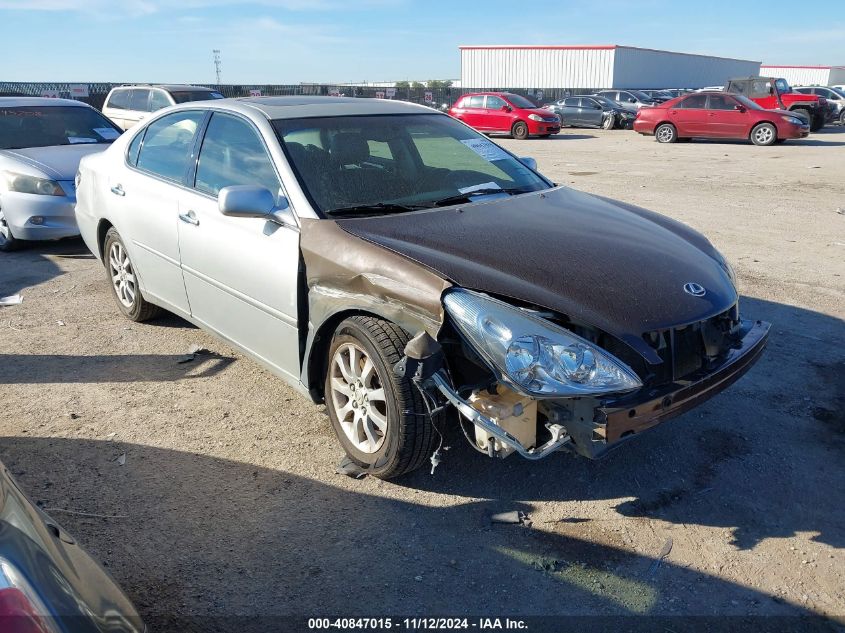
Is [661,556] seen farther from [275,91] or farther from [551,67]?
[551,67]

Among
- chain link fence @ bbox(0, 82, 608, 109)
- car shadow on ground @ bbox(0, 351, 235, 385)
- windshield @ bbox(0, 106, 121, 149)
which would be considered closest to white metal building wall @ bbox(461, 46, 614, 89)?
chain link fence @ bbox(0, 82, 608, 109)

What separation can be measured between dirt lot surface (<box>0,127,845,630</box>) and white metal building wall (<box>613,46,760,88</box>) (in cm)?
5310

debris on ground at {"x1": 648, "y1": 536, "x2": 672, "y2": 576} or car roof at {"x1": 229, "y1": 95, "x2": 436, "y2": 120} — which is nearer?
debris on ground at {"x1": 648, "y1": 536, "x2": 672, "y2": 576}

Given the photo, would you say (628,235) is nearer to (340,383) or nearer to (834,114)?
(340,383)

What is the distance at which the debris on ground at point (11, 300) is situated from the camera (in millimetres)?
6301

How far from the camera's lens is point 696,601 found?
2.72 m

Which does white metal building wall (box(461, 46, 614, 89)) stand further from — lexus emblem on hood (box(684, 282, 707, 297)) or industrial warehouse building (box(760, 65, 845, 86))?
lexus emblem on hood (box(684, 282, 707, 297))

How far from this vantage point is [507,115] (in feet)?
77.2

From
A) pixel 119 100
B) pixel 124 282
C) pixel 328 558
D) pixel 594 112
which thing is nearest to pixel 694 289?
pixel 328 558

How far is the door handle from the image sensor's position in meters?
4.28

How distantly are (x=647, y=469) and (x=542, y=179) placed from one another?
2.02m

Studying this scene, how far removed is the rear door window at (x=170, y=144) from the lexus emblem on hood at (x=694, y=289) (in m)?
3.07

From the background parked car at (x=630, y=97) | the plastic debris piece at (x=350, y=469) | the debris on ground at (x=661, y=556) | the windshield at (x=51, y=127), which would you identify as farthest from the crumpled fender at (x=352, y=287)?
the background parked car at (x=630, y=97)

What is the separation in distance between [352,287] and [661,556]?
1755 millimetres
